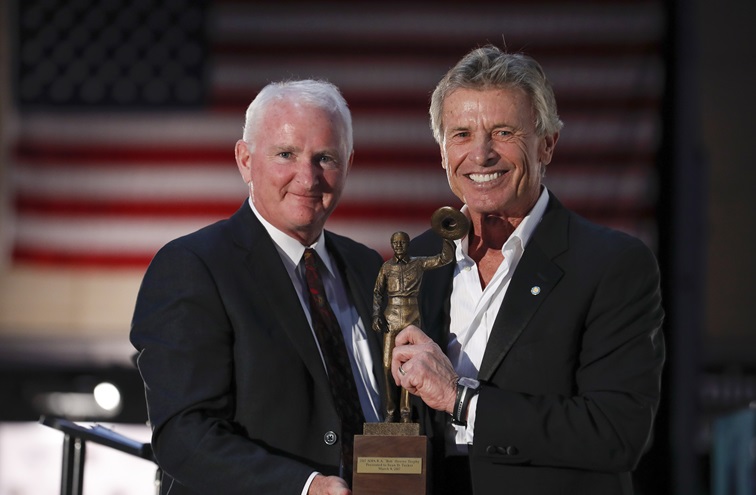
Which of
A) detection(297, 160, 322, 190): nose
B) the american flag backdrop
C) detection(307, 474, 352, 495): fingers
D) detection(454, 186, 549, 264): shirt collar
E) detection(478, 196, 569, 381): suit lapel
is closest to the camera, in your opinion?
detection(307, 474, 352, 495): fingers

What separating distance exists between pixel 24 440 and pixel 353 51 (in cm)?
301

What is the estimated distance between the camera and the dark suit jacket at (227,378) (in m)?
2.42

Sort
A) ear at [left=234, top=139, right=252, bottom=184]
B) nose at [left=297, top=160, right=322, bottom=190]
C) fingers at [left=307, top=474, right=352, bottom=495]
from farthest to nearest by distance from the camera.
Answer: ear at [left=234, top=139, right=252, bottom=184] < nose at [left=297, top=160, right=322, bottom=190] < fingers at [left=307, top=474, right=352, bottom=495]

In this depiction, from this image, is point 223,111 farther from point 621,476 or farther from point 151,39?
point 621,476

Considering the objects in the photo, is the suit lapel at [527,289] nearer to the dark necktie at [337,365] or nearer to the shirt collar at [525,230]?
the shirt collar at [525,230]

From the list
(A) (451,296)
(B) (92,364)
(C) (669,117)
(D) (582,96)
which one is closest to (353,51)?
(D) (582,96)

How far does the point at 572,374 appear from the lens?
245cm

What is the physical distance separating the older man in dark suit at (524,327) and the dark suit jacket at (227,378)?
247 mm

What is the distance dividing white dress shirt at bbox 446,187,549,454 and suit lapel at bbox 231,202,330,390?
0.93 feet

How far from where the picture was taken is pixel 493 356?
243 centimetres

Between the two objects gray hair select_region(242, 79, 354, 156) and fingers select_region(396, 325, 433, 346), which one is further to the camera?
gray hair select_region(242, 79, 354, 156)

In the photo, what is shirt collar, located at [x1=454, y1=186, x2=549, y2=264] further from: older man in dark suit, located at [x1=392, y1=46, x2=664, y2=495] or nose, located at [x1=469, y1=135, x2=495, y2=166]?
nose, located at [x1=469, y1=135, x2=495, y2=166]

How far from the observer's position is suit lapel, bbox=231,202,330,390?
2.51m

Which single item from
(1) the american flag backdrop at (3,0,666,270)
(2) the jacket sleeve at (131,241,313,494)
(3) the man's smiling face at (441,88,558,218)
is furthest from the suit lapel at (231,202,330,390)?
(1) the american flag backdrop at (3,0,666,270)
